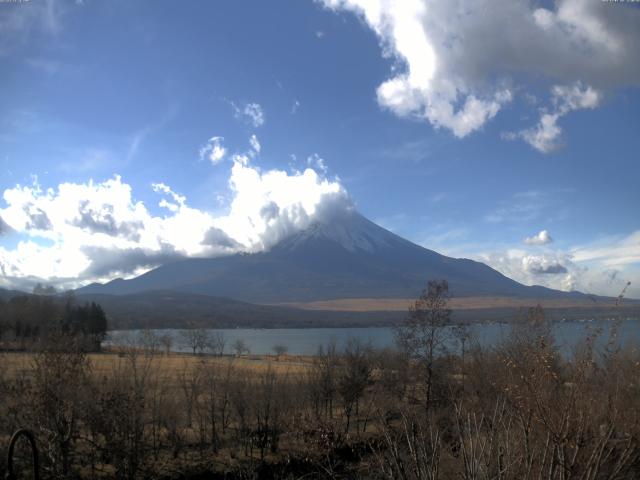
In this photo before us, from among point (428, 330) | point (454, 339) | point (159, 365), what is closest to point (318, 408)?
point (428, 330)

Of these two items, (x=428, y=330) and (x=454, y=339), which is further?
(x=454, y=339)

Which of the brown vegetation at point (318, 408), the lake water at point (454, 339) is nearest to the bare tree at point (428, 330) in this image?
the brown vegetation at point (318, 408)

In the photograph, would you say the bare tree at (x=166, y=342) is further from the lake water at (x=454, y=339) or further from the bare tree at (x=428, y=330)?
the bare tree at (x=428, y=330)

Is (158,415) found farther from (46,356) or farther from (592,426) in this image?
(592,426)

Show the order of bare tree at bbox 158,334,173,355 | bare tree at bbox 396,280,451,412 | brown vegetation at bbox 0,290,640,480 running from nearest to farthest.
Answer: brown vegetation at bbox 0,290,640,480
bare tree at bbox 396,280,451,412
bare tree at bbox 158,334,173,355

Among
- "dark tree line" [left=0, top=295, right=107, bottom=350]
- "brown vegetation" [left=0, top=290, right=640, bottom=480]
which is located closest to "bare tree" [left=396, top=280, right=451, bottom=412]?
"brown vegetation" [left=0, top=290, right=640, bottom=480]

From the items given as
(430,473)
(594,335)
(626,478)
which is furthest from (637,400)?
(430,473)

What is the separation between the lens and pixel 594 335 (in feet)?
19.8

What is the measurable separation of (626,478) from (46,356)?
1471cm

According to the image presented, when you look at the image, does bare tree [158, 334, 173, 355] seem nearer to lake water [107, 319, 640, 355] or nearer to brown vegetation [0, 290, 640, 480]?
lake water [107, 319, 640, 355]

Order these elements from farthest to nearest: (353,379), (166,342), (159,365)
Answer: (166,342) → (353,379) → (159,365)

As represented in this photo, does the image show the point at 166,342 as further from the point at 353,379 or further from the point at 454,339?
the point at 454,339

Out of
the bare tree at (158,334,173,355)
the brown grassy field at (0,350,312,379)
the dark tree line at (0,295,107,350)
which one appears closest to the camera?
the brown grassy field at (0,350,312,379)

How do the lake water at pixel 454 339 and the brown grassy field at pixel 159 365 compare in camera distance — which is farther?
the brown grassy field at pixel 159 365
